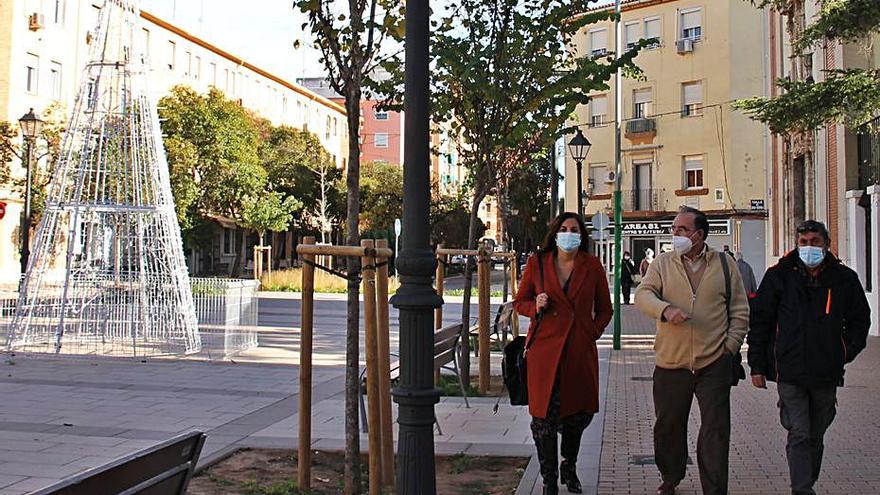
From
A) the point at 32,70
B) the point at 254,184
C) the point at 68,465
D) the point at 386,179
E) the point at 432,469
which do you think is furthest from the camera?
the point at 386,179

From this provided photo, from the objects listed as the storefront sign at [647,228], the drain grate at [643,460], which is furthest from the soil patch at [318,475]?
the storefront sign at [647,228]

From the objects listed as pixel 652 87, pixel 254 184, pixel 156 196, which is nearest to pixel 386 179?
pixel 254 184

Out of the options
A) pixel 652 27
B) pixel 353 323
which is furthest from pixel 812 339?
pixel 652 27

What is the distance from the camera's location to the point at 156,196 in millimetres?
14234

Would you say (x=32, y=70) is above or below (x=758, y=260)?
above

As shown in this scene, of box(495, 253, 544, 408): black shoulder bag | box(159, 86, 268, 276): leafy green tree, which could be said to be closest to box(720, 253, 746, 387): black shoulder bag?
box(495, 253, 544, 408): black shoulder bag

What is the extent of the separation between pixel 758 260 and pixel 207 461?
37.1 m

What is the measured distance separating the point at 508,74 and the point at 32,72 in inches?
1386

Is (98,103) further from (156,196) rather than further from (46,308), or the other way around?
(46,308)

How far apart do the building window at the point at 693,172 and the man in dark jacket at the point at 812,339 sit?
36989mm

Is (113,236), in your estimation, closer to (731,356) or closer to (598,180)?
(731,356)

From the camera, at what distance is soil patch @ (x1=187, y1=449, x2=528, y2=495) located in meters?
6.23

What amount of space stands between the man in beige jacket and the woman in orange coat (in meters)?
0.38

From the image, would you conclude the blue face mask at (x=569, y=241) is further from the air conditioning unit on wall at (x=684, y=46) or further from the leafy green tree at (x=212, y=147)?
the air conditioning unit on wall at (x=684, y=46)
